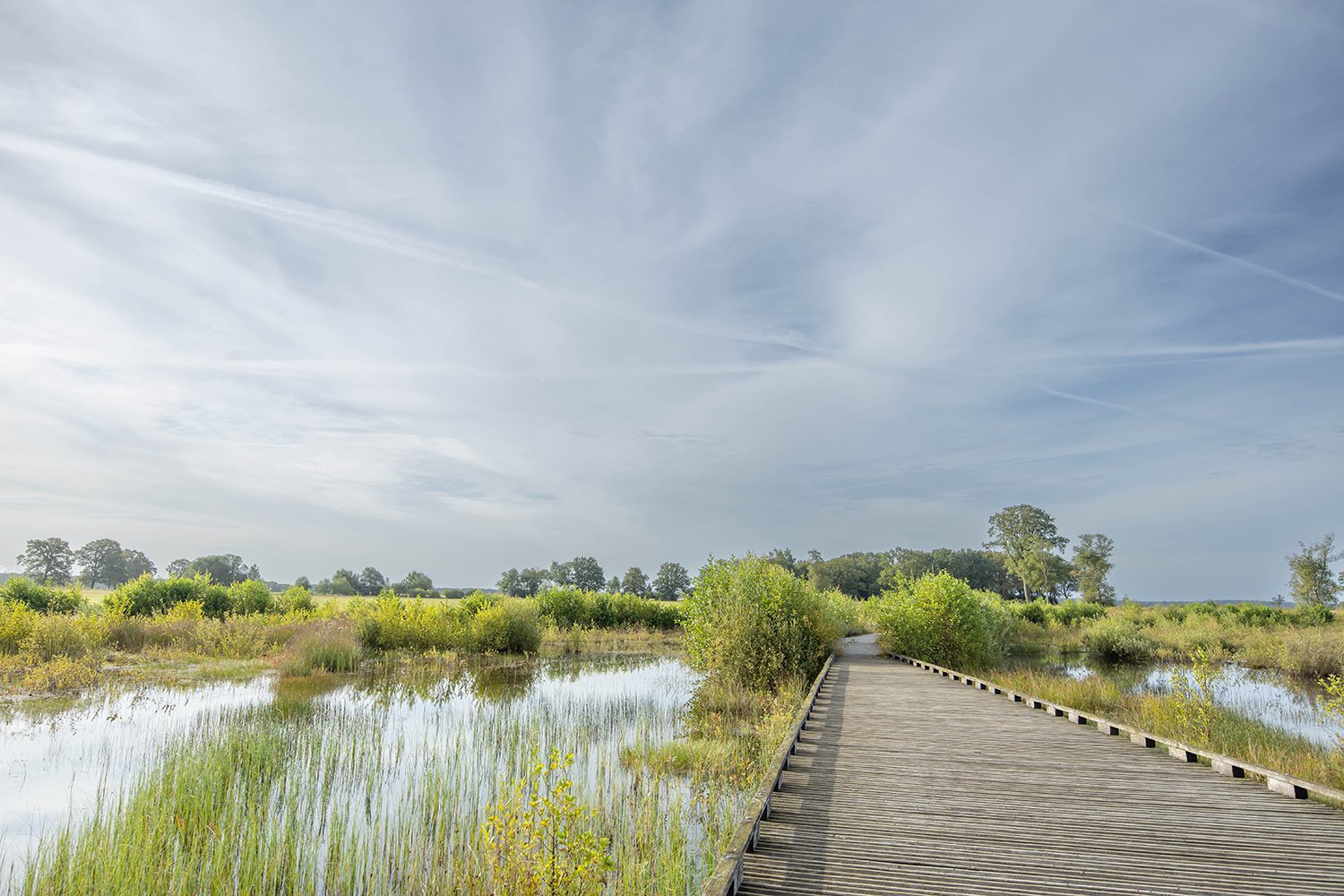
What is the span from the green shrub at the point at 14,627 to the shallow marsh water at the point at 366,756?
680cm

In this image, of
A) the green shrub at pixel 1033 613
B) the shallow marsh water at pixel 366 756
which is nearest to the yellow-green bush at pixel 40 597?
the shallow marsh water at pixel 366 756

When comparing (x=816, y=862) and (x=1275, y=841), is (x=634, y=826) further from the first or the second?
(x=1275, y=841)

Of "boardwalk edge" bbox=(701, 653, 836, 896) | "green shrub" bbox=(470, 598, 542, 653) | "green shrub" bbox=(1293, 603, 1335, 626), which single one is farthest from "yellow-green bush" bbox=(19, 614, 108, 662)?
"green shrub" bbox=(1293, 603, 1335, 626)

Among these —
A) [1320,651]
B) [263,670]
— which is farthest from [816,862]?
[1320,651]

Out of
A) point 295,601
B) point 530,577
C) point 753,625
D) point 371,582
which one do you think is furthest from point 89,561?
point 753,625

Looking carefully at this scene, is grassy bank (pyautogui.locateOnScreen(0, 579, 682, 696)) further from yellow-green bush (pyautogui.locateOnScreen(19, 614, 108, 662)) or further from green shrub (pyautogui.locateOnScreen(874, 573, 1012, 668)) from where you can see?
green shrub (pyautogui.locateOnScreen(874, 573, 1012, 668))

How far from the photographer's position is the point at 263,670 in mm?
19234

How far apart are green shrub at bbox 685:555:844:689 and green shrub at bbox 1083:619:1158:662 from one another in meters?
16.7

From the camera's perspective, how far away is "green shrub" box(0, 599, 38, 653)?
1827cm

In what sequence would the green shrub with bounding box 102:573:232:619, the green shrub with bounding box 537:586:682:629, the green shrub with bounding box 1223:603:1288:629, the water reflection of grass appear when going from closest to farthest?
the water reflection of grass
the green shrub with bounding box 102:573:232:619
the green shrub with bounding box 1223:603:1288:629
the green shrub with bounding box 537:586:682:629

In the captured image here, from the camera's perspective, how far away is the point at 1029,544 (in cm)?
7569

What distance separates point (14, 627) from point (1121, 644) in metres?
38.2

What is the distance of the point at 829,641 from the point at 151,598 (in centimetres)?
2552

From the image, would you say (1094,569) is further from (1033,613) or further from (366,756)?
(366,756)
